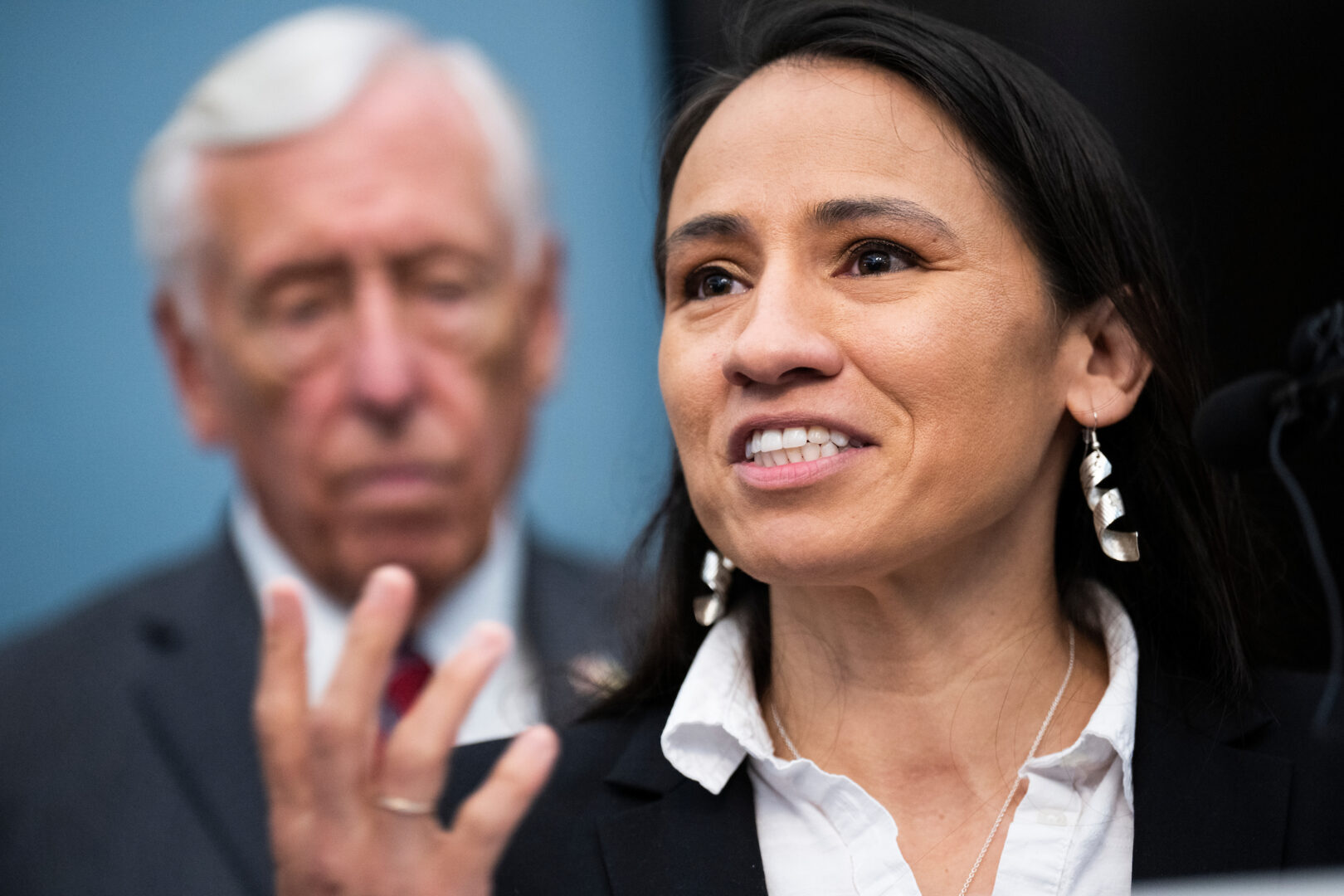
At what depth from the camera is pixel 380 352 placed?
104 inches

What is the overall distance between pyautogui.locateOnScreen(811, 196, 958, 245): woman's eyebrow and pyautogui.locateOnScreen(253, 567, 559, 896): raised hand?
0.77 meters

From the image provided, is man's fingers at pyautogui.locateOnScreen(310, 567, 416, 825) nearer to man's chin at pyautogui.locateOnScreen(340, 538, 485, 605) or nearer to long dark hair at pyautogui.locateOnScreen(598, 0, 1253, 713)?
long dark hair at pyautogui.locateOnScreen(598, 0, 1253, 713)

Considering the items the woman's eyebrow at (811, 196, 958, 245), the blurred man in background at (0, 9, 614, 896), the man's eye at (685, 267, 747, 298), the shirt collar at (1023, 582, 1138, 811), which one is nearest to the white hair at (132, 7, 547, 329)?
the blurred man in background at (0, 9, 614, 896)

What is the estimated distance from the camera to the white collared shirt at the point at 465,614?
103 inches

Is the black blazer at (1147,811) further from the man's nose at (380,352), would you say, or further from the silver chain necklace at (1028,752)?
the man's nose at (380,352)

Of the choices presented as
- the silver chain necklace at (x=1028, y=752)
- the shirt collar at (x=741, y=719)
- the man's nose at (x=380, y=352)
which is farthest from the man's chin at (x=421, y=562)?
the silver chain necklace at (x=1028, y=752)

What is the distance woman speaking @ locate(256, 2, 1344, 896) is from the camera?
1.60 meters

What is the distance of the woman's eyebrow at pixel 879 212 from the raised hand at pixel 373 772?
0.77 m

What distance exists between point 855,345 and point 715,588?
564 millimetres

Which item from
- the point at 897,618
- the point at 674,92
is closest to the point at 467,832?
the point at 897,618

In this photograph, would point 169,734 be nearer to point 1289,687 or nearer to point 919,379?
point 919,379

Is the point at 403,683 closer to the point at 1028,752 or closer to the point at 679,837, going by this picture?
the point at 679,837

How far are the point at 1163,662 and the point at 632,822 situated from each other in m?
0.91

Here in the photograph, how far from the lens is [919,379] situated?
1.76 m
